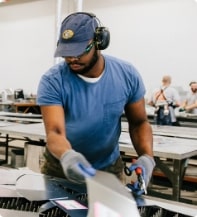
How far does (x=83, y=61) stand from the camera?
162 cm

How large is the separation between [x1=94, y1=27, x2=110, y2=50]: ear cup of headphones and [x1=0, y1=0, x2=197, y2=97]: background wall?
599cm

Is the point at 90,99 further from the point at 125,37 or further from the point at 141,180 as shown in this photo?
the point at 125,37

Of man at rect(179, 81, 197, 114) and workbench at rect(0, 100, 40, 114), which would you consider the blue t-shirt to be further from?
workbench at rect(0, 100, 40, 114)

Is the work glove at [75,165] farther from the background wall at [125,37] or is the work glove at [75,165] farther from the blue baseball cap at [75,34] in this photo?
the background wall at [125,37]

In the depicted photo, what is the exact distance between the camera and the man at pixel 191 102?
7.19 m

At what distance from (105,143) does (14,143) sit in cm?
605

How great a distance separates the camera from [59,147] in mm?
1586

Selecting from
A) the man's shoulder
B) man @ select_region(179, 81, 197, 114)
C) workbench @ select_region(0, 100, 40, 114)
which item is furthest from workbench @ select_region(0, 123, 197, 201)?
workbench @ select_region(0, 100, 40, 114)

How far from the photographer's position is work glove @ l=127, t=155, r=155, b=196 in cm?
145

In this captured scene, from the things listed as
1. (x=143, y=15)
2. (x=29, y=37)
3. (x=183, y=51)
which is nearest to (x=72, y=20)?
(x=183, y=51)

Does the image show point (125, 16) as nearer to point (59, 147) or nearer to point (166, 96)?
point (166, 96)

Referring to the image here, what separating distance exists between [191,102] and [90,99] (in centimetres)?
608

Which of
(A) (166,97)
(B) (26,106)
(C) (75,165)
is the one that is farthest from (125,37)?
(C) (75,165)

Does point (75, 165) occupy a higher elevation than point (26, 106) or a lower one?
higher
